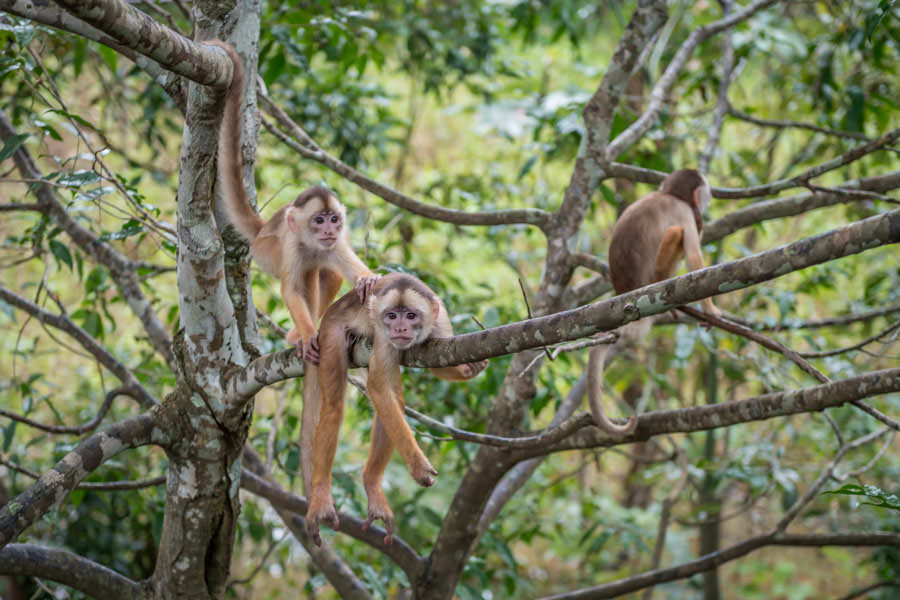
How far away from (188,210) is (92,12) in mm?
1054

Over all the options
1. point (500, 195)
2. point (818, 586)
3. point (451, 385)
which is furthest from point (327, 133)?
point (818, 586)

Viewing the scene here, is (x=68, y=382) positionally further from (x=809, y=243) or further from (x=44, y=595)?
(x=809, y=243)

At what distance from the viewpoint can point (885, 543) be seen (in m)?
4.10

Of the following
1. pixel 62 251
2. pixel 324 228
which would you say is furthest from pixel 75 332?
pixel 324 228

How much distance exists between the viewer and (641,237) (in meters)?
5.04

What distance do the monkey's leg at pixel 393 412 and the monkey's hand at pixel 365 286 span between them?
362mm

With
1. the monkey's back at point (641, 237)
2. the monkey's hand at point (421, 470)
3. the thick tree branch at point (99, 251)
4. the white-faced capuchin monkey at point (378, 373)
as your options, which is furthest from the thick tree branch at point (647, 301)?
the monkey's back at point (641, 237)

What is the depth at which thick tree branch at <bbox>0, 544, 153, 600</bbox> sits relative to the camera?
3.36m

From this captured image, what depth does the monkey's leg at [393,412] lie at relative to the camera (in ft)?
11.1

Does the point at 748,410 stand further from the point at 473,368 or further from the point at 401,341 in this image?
the point at 401,341

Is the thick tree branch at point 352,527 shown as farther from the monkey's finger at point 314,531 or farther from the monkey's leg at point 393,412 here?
the monkey's leg at point 393,412

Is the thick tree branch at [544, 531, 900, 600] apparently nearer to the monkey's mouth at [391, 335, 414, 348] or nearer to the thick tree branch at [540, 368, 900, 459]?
the thick tree branch at [540, 368, 900, 459]

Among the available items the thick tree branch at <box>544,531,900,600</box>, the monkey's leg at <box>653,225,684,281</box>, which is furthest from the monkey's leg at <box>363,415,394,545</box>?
the monkey's leg at <box>653,225,684,281</box>

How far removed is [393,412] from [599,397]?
1433 mm
